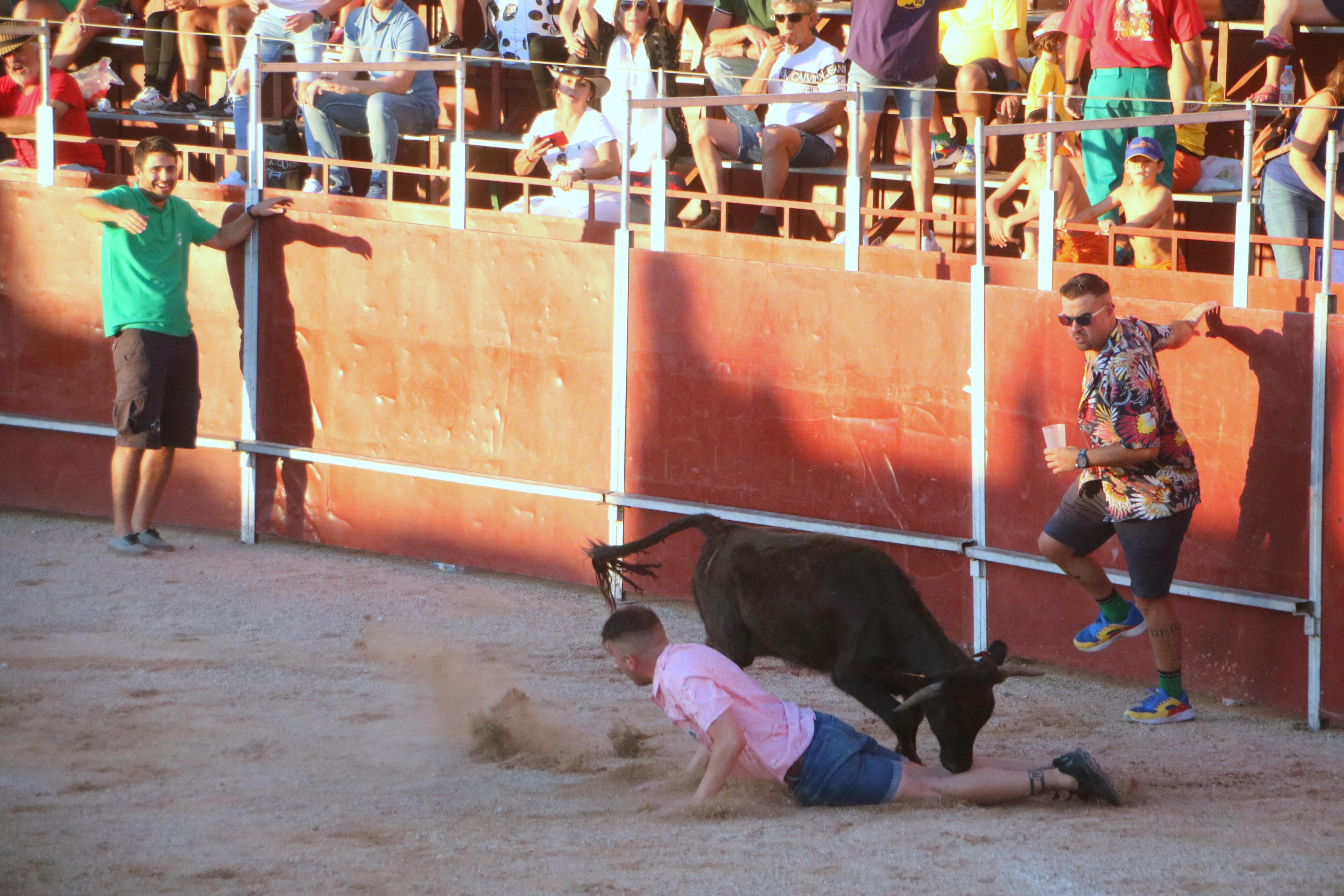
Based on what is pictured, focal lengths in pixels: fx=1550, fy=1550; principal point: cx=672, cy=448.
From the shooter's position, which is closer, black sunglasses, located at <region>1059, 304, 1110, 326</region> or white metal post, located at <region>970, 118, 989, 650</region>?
black sunglasses, located at <region>1059, 304, 1110, 326</region>

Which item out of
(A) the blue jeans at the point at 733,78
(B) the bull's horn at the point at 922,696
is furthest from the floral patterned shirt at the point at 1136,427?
(A) the blue jeans at the point at 733,78

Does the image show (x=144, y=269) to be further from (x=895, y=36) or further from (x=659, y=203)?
(x=895, y=36)

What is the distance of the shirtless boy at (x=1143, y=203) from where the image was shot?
9039 mm

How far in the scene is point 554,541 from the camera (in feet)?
28.4

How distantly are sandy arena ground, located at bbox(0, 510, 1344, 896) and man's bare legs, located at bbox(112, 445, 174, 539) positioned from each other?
31cm

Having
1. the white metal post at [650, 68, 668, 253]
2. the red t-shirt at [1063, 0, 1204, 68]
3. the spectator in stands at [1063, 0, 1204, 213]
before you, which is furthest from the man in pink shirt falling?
the red t-shirt at [1063, 0, 1204, 68]

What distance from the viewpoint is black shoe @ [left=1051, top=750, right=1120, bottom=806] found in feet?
17.1

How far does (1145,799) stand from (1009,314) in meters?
2.63

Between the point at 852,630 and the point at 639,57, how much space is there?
698 cm

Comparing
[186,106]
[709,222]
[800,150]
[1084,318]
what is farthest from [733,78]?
[1084,318]

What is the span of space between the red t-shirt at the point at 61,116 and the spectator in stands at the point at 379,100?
1.70 meters

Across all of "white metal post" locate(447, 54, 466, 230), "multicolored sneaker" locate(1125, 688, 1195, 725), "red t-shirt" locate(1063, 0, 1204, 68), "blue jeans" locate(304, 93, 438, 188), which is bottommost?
"multicolored sneaker" locate(1125, 688, 1195, 725)

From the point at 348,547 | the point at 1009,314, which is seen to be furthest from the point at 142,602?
the point at 1009,314

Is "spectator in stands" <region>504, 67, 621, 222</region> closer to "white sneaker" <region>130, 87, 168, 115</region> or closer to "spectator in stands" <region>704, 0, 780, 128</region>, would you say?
"spectator in stands" <region>704, 0, 780, 128</region>
